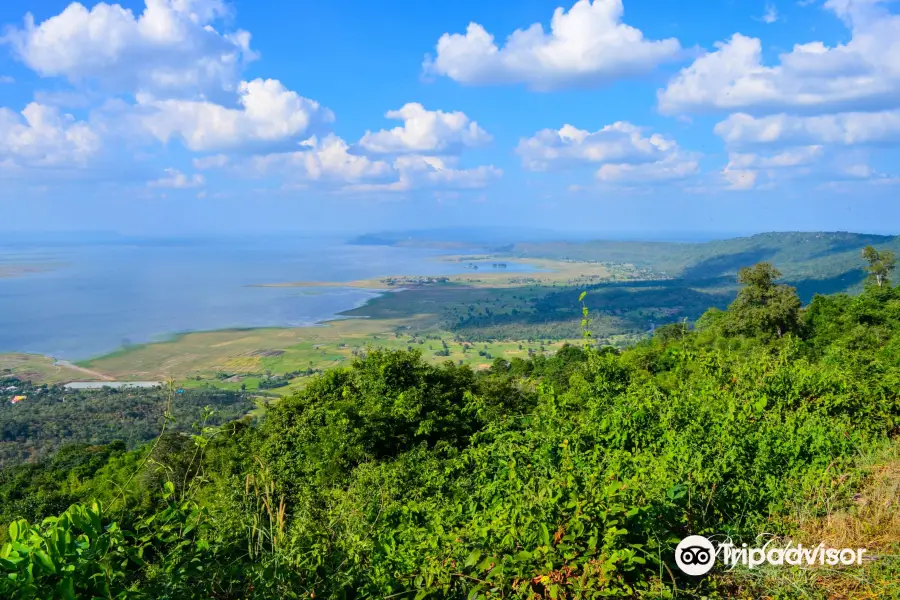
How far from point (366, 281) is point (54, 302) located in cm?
5343

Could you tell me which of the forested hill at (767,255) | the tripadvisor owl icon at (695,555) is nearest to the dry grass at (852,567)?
the tripadvisor owl icon at (695,555)

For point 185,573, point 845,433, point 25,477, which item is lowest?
point 25,477

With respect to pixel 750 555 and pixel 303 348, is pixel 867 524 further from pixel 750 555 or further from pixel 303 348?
pixel 303 348

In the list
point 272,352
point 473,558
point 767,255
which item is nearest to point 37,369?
point 272,352

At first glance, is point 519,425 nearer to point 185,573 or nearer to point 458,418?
point 458,418

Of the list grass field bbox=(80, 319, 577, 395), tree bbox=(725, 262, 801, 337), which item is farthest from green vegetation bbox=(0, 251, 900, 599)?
grass field bbox=(80, 319, 577, 395)

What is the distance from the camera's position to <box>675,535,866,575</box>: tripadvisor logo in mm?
3152

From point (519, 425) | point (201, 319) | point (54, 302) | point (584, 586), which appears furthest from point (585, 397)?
point (54, 302)

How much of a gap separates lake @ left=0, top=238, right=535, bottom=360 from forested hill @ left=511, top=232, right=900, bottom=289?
41633mm

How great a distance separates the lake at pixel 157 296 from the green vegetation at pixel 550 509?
5946cm

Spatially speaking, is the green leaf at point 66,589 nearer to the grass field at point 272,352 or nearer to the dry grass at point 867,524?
the dry grass at point 867,524

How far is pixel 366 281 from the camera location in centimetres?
11869

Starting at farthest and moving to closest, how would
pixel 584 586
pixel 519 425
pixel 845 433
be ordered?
pixel 519 425, pixel 845 433, pixel 584 586

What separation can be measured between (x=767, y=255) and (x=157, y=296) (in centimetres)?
13940
